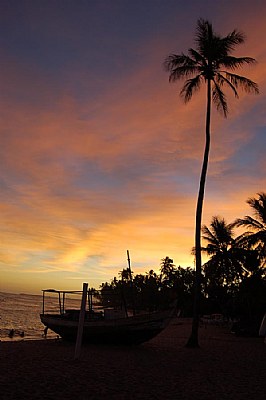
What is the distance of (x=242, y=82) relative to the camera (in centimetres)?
2106

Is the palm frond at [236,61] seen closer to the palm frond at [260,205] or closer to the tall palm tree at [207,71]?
the tall palm tree at [207,71]

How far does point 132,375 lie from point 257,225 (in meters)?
27.0

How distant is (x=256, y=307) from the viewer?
39.5m

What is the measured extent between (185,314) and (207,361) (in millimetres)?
53247

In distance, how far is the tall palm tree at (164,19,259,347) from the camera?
68.0ft

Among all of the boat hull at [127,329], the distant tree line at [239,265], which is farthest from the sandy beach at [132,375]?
the distant tree line at [239,265]

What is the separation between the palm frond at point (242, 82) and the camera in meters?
20.8

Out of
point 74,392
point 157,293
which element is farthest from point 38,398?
point 157,293

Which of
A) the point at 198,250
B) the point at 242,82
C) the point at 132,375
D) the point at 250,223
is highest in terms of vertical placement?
the point at 242,82

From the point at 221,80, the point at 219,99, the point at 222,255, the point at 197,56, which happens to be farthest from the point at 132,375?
the point at 222,255

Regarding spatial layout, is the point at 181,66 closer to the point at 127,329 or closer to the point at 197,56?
the point at 197,56

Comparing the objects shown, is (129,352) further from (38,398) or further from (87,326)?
(38,398)

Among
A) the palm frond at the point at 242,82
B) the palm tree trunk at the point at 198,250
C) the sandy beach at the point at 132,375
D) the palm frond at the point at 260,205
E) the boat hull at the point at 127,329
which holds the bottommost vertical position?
the sandy beach at the point at 132,375

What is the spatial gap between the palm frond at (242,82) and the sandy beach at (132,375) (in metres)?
13.6
